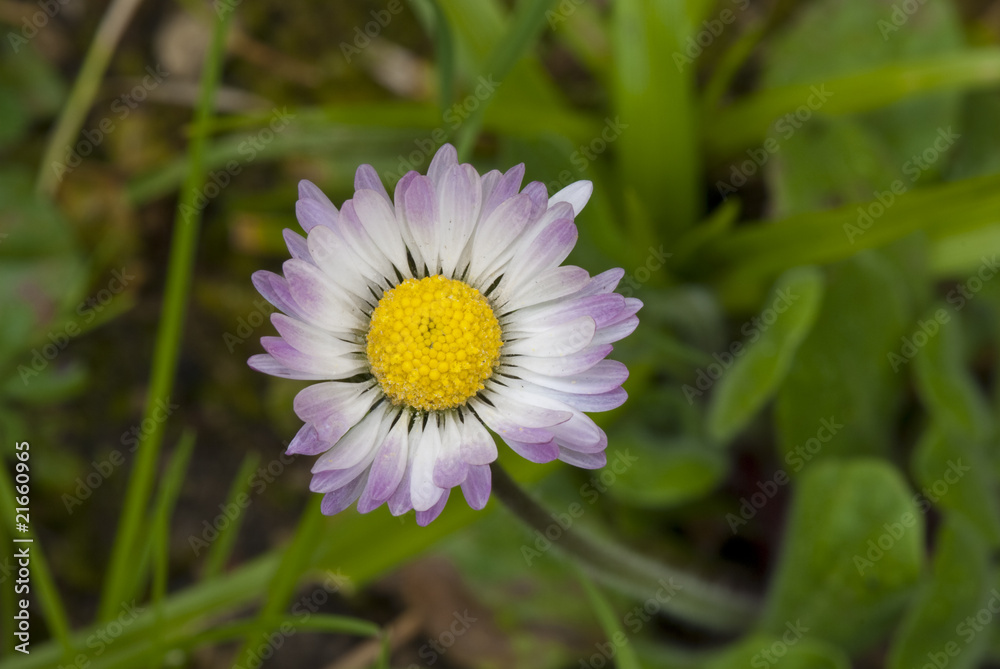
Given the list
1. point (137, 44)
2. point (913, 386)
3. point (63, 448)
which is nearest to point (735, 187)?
point (913, 386)

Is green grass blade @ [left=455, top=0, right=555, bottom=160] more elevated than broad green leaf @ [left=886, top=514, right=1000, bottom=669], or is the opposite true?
green grass blade @ [left=455, top=0, right=555, bottom=160]

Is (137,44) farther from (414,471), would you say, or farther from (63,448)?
(414,471)

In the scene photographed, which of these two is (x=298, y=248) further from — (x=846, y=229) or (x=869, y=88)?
(x=869, y=88)

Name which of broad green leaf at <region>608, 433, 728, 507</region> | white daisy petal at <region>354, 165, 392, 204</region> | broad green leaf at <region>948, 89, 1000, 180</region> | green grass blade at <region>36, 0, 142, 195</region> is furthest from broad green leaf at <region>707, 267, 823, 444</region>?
green grass blade at <region>36, 0, 142, 195</region>

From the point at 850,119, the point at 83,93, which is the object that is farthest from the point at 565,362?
the point at 83,93

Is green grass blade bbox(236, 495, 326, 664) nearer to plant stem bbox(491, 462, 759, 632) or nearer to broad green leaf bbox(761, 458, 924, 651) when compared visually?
plant stem bbox(491, 462, 759, 632)

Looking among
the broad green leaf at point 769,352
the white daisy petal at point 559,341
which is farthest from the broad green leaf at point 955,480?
the white daisy petal at point 559,341

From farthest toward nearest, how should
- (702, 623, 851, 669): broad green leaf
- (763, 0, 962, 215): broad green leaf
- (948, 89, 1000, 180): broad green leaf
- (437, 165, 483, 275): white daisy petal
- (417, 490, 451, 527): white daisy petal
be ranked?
1. (948, 89, 1000, 180): broad green leaf
2. (763, 0, 962, 215): broad green leaf
3. (702, 623, 851, 669): broad green leaf
4. (437, 165, 483, 275): white daisy petal
5. (417, 490, 451, 527): white daisy petal
